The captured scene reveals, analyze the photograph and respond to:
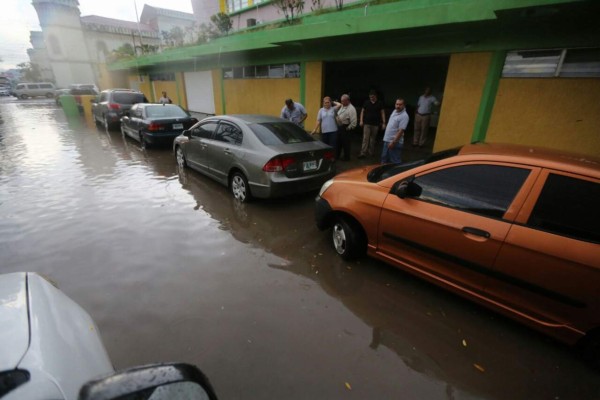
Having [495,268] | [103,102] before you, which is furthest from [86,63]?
[495,268]

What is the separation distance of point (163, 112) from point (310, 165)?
282 inches

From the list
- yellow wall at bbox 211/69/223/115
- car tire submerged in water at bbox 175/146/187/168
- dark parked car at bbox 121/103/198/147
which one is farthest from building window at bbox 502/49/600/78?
yellow wall at bbox 211/69/223/115

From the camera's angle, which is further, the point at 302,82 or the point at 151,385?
the point at 302,82

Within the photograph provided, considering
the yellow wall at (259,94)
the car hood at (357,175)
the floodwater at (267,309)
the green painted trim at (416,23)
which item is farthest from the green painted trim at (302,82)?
the car hood at (357,175)

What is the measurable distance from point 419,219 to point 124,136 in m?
12.6

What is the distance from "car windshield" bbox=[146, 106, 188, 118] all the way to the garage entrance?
6.70 m

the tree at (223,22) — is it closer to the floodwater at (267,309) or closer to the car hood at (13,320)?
the floodwater at (267,309)

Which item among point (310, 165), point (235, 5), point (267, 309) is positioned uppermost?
point (235, 5)

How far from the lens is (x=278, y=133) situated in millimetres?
5266

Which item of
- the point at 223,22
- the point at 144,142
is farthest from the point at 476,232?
the point at 223,22

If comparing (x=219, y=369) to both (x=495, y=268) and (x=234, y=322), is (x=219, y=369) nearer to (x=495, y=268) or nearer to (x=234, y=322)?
(x=234, y=322)

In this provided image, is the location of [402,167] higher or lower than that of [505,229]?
higher

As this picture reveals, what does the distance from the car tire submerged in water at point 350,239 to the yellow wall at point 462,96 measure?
17.5 ft

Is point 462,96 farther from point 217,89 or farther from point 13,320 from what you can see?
point 217,89
